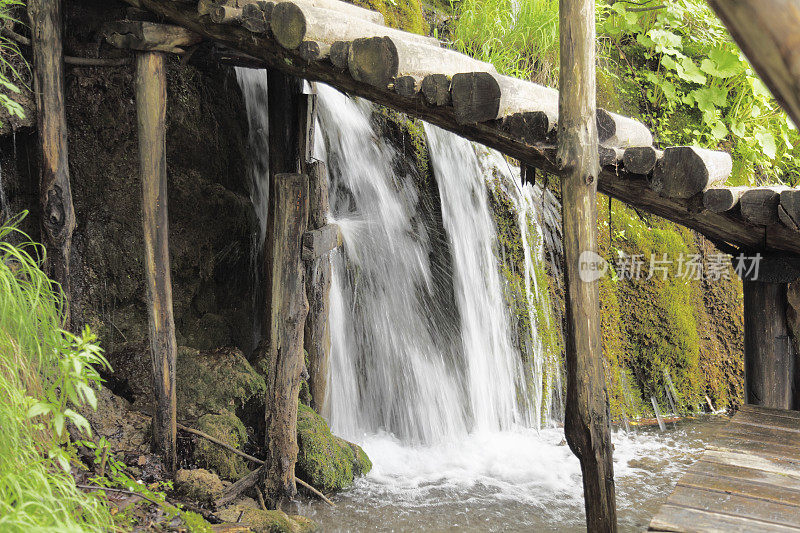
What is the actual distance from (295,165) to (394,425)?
7.67ft

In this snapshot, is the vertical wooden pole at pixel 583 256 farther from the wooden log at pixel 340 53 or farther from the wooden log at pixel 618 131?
the wooden log at pixel 340 53

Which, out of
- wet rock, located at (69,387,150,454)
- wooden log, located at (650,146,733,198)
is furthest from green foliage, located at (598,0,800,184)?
wet rock, located at (69,387,150,454)

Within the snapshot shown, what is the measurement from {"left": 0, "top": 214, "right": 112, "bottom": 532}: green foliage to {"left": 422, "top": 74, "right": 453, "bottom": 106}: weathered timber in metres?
1.83

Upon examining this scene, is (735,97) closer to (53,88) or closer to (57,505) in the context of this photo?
(53,88)

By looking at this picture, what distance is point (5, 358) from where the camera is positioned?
283 centimetres

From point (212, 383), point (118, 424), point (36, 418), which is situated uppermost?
point (36, 418)

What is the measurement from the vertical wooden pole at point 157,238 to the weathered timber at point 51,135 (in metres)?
0.43

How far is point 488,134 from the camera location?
11.0ft

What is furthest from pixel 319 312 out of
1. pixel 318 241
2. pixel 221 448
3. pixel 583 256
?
pixel 583 256

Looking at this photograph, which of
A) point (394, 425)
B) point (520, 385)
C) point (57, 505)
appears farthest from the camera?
point (520, 385)

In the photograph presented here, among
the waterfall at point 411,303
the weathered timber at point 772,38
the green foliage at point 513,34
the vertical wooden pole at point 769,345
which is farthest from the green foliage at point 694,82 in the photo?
the weathered timber at point 772,38

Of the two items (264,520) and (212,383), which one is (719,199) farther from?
(212,383)

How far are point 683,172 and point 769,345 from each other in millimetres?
1737

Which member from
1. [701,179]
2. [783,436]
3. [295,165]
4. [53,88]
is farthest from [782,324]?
[53,88]
